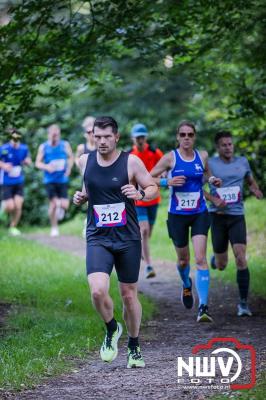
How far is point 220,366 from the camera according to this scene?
7.82m

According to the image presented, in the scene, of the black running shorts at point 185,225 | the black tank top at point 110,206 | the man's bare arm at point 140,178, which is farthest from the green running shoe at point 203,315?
the man's bare arm at point 140,178

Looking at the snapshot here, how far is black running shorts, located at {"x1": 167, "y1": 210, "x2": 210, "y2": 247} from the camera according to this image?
10.5 metres

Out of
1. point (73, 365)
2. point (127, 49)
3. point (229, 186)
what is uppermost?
point (127, 49)

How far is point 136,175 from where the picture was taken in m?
7.89

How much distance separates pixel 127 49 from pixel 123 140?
528 inches

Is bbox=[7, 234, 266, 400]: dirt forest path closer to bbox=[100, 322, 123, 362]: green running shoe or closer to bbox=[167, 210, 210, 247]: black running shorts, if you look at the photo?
bbox=[100, 322, 123, 362]: green running shoe

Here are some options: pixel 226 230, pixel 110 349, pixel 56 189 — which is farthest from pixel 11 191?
pixel 110 349

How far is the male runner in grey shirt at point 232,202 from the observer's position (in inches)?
435

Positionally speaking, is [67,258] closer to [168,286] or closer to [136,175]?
[168,286]

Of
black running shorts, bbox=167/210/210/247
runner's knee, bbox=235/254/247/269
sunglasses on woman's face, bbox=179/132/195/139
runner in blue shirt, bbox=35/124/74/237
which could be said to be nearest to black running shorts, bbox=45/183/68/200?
runner in blue shirt, bbox=35/124/74/237

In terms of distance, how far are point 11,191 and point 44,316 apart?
A: 991 cm

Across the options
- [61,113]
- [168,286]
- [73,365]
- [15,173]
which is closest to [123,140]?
[61,113]

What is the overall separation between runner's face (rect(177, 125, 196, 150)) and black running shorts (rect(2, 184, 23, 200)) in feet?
31.9

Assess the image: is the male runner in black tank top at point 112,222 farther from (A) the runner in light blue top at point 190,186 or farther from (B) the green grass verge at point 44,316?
(A) the runner in light blue top at point 190,186
